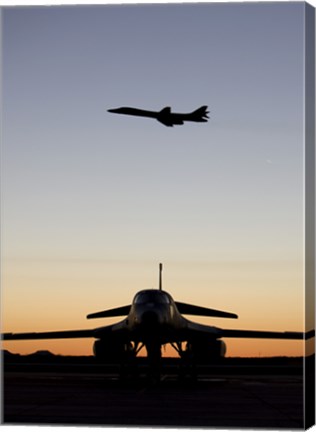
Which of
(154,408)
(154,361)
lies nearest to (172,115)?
(154,408)

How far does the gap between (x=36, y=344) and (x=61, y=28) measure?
7.50 m

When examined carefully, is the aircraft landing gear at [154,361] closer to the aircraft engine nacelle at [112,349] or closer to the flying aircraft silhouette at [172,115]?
the aircraft engine nacelle at [112,349]

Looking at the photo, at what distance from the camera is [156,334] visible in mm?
29562

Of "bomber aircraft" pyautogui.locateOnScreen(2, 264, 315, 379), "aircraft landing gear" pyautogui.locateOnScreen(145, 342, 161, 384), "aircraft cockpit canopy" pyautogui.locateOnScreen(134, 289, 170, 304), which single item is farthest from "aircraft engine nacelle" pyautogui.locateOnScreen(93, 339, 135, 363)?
"aircraft cockpit canopy" pyautogui.locateOnScreen(134, 289, 170, 304)

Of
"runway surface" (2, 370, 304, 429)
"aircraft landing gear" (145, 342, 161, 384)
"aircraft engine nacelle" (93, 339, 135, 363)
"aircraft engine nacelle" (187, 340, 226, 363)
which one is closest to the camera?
"runway surface" (2, 370, 304, 429)

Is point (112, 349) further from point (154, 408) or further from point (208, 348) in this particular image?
point (154, 408)

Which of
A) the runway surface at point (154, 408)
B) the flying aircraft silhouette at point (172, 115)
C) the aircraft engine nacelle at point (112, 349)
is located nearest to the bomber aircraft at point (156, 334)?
the aircraft engine nacelle at point (112, 349)

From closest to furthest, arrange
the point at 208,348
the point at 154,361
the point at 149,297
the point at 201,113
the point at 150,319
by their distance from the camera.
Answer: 1. the point at 201,113
2. the point at 150,319
3. the point at 149,297
4. the point at 154,361
5. the point at 208,348

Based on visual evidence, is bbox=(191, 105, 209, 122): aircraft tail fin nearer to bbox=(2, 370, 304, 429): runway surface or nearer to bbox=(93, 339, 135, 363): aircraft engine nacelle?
bbox=(2, 370, 304, 429): runway surface

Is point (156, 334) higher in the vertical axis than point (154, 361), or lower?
higher

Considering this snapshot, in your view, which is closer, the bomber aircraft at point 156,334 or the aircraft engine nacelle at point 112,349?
the bomber aircraft at point 156,334

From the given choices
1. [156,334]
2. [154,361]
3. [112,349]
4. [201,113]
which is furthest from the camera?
[112,349]

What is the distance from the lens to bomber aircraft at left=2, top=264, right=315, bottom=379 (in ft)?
95.9

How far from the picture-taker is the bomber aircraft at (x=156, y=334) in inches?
1151
